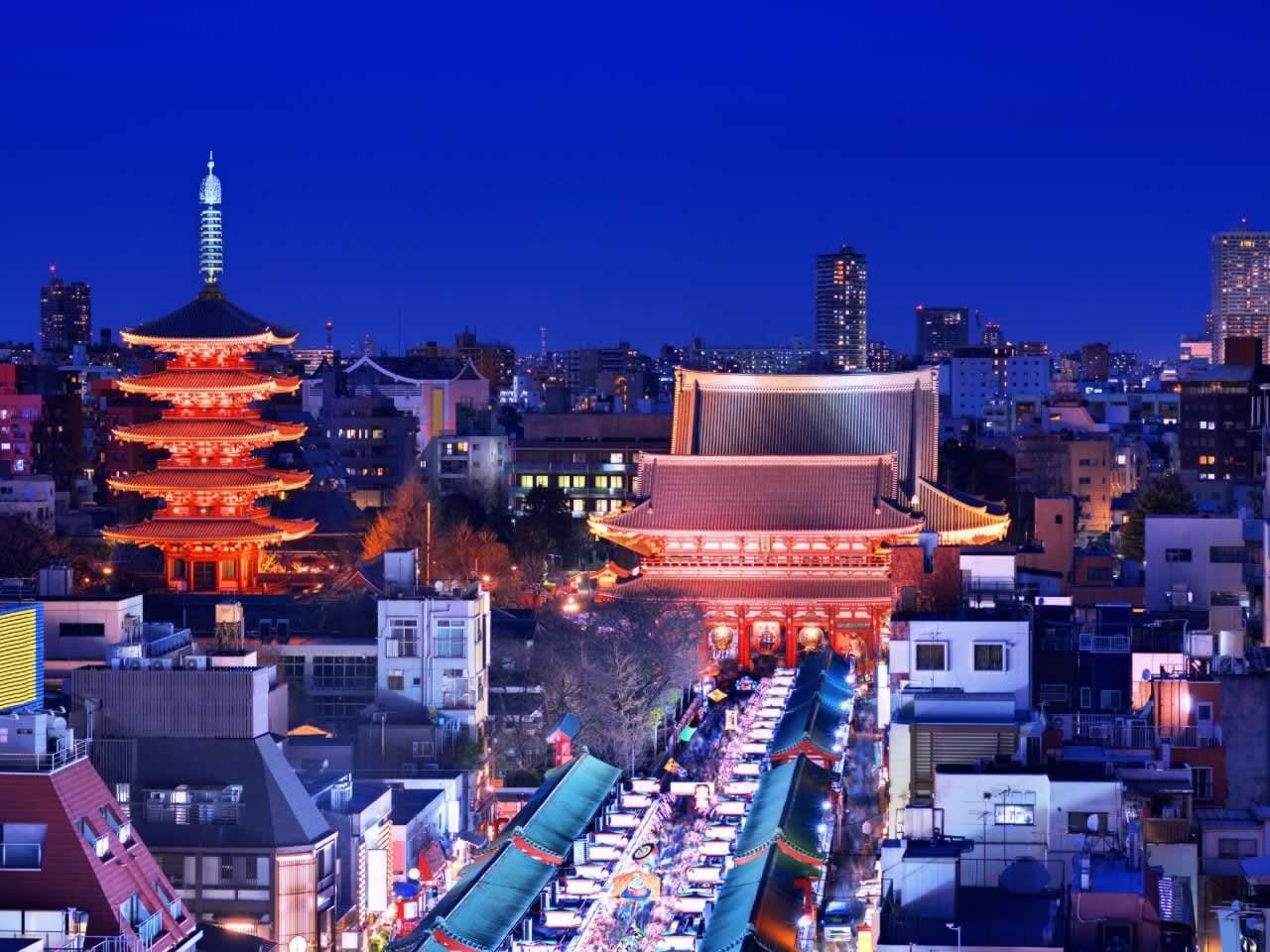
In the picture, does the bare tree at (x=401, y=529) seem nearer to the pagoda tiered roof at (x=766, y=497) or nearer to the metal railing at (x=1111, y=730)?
the pagoda tiered roof at (x=766, y=497)

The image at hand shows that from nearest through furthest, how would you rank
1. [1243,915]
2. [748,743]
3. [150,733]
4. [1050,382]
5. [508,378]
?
1. [1243,915]
2. [150,733]
3. [748,743]
4. [1050,382]
5. [508,378]

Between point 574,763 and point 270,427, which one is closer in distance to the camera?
point 574,763

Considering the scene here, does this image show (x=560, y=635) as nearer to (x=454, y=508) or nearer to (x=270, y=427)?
(x=270, y=427)

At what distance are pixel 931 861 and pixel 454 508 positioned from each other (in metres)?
46.7

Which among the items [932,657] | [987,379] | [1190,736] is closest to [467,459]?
[932,657]

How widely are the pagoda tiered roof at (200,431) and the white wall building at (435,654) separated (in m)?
17.3

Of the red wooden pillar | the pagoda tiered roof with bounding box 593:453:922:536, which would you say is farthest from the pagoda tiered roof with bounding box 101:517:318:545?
the red wooden pillar

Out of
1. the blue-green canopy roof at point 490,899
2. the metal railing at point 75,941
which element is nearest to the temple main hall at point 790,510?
the blue-green canopy roof at point 490,899

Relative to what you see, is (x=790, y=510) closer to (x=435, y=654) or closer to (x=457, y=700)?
(x=435, y=654)

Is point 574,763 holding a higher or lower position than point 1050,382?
lower

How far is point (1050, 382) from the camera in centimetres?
13862

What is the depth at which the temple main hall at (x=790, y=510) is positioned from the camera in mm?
48438

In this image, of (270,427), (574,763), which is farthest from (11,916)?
(270,427)

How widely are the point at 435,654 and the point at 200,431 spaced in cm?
1837
